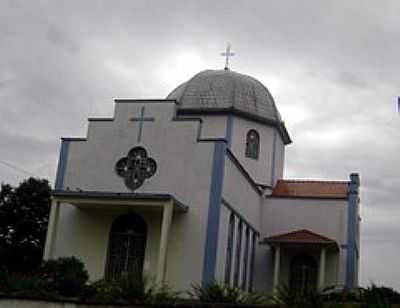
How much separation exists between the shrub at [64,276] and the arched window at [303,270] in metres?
14.8

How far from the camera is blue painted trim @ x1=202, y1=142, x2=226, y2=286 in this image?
25422mm

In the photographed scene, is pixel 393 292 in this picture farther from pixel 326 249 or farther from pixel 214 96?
pixel 214 96

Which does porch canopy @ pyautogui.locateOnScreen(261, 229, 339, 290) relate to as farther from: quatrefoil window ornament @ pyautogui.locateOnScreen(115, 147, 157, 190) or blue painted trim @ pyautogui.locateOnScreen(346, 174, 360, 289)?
quatrefoil window ornament @ pyautogui.locateOnScreen(115, 147, 157, 190)

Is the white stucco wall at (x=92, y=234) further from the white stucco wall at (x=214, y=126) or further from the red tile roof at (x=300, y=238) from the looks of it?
the white stucco wall at (x=214, y=126)

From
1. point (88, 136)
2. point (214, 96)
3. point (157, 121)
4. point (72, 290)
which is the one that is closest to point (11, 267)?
point (88, 136)

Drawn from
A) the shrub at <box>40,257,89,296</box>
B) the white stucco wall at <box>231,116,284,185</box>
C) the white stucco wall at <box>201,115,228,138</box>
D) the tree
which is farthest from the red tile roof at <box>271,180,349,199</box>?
the shrub at <box>40,257,89,296</box>

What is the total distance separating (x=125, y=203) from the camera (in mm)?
25109

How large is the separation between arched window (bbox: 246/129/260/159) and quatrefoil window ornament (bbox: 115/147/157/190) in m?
9.08

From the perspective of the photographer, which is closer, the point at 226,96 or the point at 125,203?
the point at 125,203

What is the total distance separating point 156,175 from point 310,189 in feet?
41.1

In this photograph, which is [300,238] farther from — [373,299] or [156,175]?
[373,299]

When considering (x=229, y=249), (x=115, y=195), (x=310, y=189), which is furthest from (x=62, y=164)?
(x=310, y=189)

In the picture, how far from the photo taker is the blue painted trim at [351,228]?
33.1 m

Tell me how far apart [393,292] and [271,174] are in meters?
13.4
